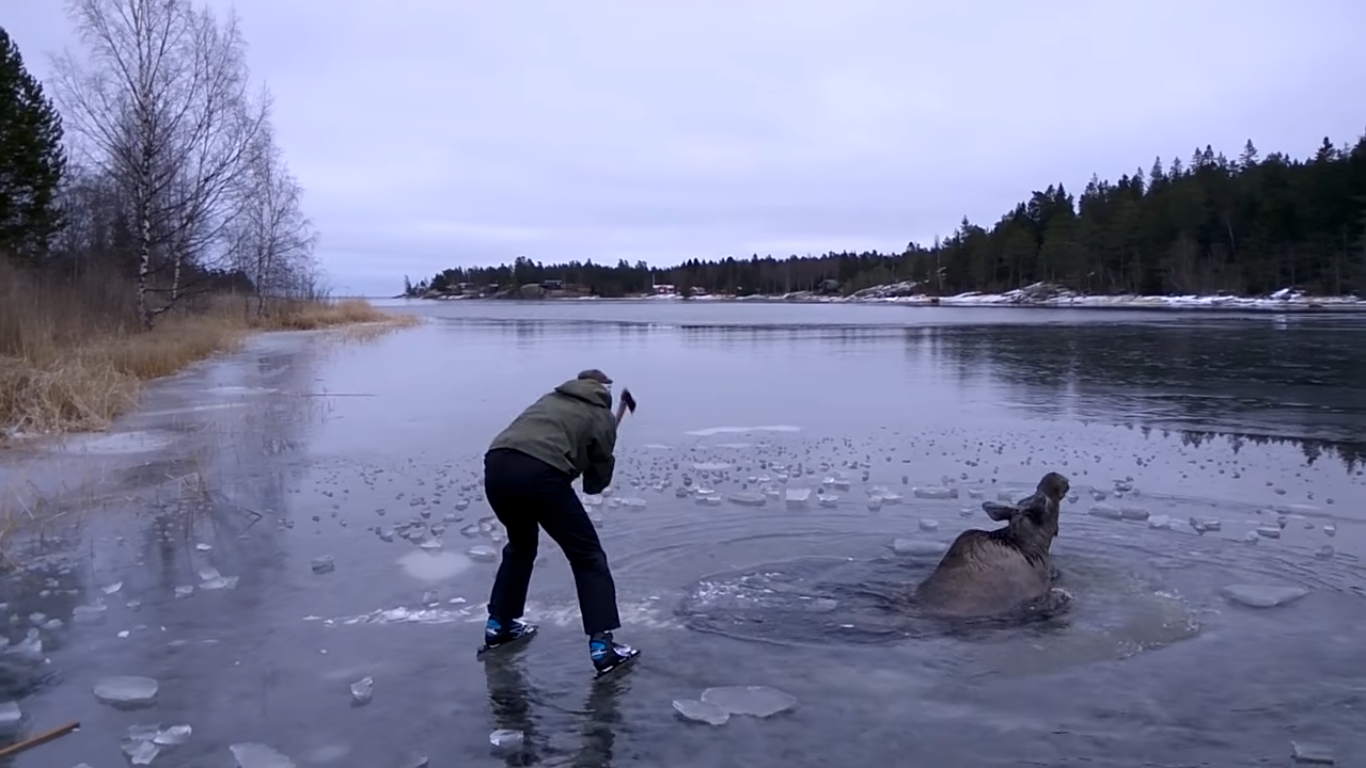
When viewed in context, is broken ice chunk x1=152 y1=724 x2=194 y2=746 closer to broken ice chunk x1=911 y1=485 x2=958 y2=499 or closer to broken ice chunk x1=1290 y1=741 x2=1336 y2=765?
broken ice chunk x1=1290 y1=741 x2=1336 y2=765

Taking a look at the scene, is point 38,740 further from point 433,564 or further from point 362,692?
point 433,564

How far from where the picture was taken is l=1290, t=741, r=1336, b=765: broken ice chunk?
4.66 m

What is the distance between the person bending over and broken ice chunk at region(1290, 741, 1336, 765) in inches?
124

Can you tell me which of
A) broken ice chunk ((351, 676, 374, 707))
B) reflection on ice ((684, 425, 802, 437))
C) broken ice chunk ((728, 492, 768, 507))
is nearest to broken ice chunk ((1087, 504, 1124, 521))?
broken ice chunk ((728, 492, 768, 507))

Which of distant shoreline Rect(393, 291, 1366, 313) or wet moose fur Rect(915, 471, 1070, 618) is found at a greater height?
distant shoreline Rect(393, 291, 1366, 313)

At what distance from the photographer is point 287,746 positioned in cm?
485

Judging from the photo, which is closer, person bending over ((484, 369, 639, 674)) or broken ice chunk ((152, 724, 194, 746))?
broken ice chunk ((152, 724, 194, 746))

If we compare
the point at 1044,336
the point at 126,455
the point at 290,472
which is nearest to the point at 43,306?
the point at 126,455

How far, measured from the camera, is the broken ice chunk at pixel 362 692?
210 inches

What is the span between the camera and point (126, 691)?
537 cm

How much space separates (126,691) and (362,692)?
115 centimetres

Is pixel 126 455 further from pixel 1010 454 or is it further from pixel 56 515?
pixel 1010 454

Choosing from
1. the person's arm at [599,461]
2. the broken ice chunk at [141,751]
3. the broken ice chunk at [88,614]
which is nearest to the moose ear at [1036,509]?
the person's arm at [599,461]

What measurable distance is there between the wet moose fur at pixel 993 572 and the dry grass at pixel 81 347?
11.6 metres
